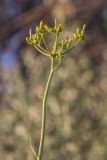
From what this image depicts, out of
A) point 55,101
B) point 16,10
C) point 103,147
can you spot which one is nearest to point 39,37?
point 103,147

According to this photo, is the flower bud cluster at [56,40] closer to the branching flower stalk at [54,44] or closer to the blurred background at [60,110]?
the branching flower stalk at [54,44]

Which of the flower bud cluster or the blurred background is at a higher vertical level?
the flower bud cluster

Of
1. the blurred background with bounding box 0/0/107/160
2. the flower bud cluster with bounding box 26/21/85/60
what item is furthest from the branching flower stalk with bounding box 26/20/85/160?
the blurred background with bounding box 0/0/107/160

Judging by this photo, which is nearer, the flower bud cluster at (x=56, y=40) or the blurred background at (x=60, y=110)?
the flower bud cluster at (x=56, y=40)

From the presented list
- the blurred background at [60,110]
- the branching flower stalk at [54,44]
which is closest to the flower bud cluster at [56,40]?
the branching flower stalk at [54,44]

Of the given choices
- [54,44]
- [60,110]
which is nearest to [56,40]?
[54,44]

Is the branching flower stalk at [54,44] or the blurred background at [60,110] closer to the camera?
the branching flower stalk at [54,44]

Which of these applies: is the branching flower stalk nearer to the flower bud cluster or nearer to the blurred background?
the flower bud cluster

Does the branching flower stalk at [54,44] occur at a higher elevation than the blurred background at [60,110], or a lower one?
higher

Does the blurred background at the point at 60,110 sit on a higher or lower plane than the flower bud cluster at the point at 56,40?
lower

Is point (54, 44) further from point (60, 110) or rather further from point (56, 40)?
point (60, 110)

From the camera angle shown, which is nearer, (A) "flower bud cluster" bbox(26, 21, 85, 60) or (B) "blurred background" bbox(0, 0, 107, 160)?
(A) "flower bud cluster" bbox(26, 21, 85, 60)
